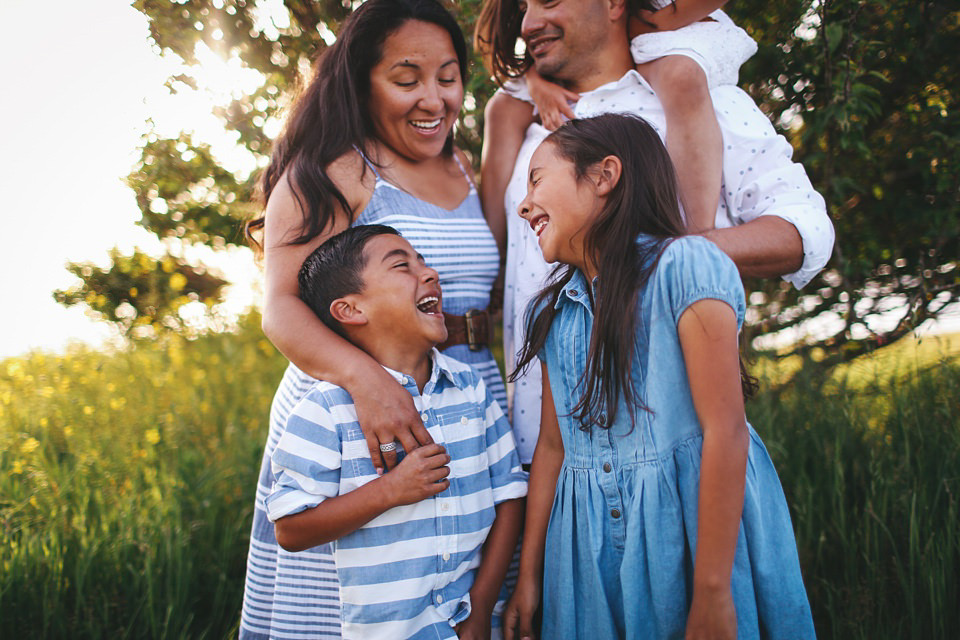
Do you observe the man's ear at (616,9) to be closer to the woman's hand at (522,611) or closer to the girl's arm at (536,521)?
the girl's arm at (536,521)

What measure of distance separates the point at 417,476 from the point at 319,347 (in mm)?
451

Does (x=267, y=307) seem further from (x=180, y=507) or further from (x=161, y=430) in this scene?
(x=161, y=430)

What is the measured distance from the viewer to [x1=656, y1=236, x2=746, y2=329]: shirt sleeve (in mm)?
1442

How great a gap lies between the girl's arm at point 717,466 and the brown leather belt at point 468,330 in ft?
2.78

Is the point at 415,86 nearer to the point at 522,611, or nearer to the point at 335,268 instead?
the point at 335,268

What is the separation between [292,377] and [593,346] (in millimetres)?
958

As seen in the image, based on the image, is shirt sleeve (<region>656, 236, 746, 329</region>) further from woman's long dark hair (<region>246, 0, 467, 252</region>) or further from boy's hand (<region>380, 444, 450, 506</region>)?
woman's long dark hair (<region>246, 0, 467, 252</region>)

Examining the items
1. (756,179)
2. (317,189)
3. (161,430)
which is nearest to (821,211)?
Result: (756,179)

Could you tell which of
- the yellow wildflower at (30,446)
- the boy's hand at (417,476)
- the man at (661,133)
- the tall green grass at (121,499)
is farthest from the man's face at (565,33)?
the yellow wildflower at (30,446)

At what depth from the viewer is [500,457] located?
190cm

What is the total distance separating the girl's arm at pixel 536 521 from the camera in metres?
1.76

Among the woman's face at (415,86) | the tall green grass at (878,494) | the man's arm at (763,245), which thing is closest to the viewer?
the man's arm at (763,245)

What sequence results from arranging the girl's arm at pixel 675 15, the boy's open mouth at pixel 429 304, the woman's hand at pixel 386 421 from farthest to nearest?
the girl's arm at pixel 675 15
the boy's open mouth at pixel 429 304
the woman's hand at pixel 386 421

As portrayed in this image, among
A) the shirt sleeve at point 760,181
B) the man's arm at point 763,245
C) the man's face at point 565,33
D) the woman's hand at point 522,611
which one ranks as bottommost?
the woman's hand at point 522,611
